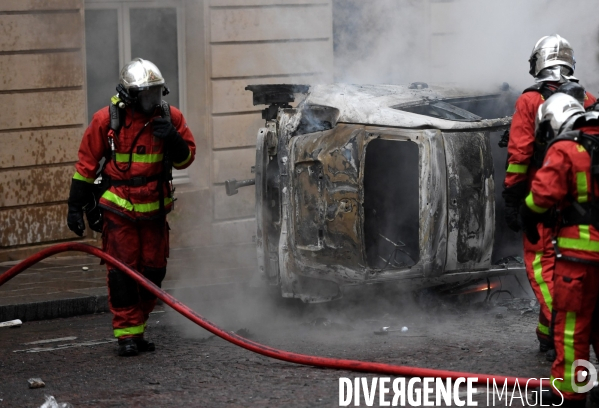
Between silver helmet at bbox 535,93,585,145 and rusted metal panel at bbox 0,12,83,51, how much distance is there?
612 cm

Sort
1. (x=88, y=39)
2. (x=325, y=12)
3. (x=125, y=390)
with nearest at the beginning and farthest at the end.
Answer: (x=125, y=390), (x=88, y=39), (x=325, y=12)

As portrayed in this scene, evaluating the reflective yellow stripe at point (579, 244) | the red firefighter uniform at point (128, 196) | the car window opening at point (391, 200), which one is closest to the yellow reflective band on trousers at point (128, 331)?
the red firefighter uniform at point (128, 196)

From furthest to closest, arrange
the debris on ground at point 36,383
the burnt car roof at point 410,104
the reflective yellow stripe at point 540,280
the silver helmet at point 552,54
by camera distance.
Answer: the burnt car roof at point 410,104, the silver helmet at point 552,54, the reflective yellow stripe at point 540,280, the debris on ground at point 36,383

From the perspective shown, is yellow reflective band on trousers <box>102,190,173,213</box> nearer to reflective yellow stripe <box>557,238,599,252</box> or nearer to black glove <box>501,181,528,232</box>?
black glove <box>501,181,528,232</box>

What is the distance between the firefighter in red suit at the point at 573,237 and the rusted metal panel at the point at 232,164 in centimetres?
682

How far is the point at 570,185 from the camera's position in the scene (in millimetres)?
4816

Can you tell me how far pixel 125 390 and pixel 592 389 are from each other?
2.32m

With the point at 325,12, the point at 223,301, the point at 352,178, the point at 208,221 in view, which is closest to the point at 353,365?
the point at 352,178

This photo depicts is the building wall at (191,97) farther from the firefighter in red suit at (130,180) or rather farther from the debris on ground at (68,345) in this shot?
the firefighter in red suit at (130,180)

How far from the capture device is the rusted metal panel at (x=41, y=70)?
10.0 metres

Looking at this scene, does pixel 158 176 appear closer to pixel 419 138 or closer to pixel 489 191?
pixel 419 138

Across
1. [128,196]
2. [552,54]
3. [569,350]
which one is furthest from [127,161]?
[569,350]

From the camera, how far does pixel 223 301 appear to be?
8695mm

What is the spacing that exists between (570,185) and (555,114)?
0.50m
